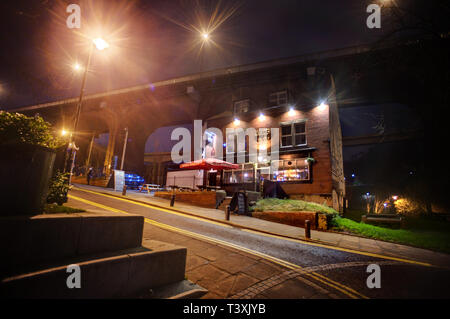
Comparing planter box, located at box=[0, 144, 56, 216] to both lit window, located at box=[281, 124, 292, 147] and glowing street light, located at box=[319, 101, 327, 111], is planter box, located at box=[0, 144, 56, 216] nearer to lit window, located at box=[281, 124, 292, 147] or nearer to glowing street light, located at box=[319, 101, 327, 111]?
lit window, located at box=[281, 124, 292, 147]

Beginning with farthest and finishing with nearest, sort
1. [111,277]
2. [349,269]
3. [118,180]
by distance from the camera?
[118,180] < [349,269] < [111,277]

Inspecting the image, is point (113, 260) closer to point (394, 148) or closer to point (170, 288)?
point (170, 288)

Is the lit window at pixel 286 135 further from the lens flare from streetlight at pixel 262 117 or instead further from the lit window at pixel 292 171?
the lens flare from streetlight at pixel 262 117

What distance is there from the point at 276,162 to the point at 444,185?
44.4 feet

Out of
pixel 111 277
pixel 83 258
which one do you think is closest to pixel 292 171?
pixel 111 277

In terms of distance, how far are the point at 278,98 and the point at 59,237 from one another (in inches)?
763

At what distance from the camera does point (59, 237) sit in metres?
2.61

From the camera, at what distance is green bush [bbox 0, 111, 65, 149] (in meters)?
3.07

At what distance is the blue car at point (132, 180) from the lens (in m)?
23.4

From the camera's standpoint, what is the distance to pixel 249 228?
880 cm

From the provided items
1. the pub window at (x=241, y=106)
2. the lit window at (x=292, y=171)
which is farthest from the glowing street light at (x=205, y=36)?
the lit window at (x=292, y=171)

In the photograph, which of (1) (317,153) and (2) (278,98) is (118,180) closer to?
(2) (278,98)
